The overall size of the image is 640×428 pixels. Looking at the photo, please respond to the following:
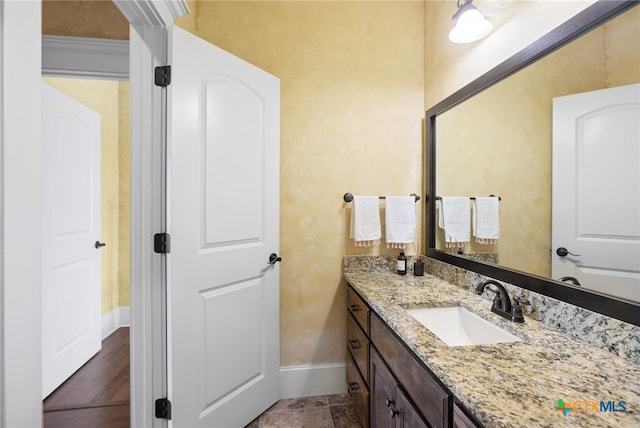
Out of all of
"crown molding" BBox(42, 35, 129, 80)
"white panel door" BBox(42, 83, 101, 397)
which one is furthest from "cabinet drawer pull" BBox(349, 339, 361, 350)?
"crown molding" BBox(42, 35, 129, 80)

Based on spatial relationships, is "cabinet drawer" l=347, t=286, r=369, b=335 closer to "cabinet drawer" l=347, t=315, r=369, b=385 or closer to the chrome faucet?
"cabinet drawer" l=347, t=315, r=369, b=385

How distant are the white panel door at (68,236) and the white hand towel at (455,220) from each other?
251cm

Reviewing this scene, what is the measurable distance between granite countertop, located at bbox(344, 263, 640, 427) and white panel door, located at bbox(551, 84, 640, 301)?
230 millimetres

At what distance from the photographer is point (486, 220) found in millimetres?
1476

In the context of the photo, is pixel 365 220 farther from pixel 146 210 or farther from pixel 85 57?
pixel 85 57

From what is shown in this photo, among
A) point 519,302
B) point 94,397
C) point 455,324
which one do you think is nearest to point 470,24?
point 519,302

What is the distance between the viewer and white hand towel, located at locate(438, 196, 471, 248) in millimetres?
1644

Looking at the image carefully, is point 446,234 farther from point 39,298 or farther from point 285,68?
point 39,298

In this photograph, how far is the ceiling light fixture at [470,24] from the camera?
1395 millimetres

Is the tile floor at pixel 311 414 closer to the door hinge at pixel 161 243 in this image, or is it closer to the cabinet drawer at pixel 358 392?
the cabinet drawer at pixel 358 392

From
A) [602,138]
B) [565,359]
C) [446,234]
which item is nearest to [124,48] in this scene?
[446,234]

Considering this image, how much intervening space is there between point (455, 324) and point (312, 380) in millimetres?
1114

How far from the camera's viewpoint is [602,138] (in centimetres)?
92

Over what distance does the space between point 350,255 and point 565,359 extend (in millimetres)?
1303
